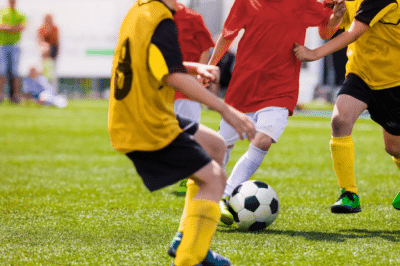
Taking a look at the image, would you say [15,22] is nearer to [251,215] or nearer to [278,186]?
[278,186]

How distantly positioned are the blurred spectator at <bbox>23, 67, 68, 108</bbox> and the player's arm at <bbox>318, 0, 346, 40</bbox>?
1355 cm

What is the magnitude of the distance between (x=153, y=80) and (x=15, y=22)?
563 inches

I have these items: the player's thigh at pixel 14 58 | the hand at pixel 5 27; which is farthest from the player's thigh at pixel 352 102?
the player's thigh at pixel 14 58

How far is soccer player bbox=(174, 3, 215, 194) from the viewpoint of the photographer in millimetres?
5488

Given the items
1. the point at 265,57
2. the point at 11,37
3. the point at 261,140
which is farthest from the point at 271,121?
the point at 11,37

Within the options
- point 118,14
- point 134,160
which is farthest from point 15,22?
point 134,160

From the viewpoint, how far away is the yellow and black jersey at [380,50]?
404 centimetres

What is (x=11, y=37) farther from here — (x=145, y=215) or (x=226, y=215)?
(x=226, y=215)

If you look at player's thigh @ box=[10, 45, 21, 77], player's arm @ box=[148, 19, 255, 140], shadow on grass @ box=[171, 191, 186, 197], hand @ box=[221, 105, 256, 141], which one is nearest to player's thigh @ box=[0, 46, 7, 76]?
player's thigh @ box=[10, 45, 21, 77]

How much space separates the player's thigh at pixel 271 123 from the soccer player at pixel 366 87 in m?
0.39

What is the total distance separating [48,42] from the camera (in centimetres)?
1814

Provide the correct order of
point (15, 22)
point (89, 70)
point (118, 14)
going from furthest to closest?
1. point (89, 70)
2. point (118, 14)
3. point (15, 22)

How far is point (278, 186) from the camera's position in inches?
221

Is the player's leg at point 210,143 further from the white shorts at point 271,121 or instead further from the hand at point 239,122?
the white shorts at point 271,121
